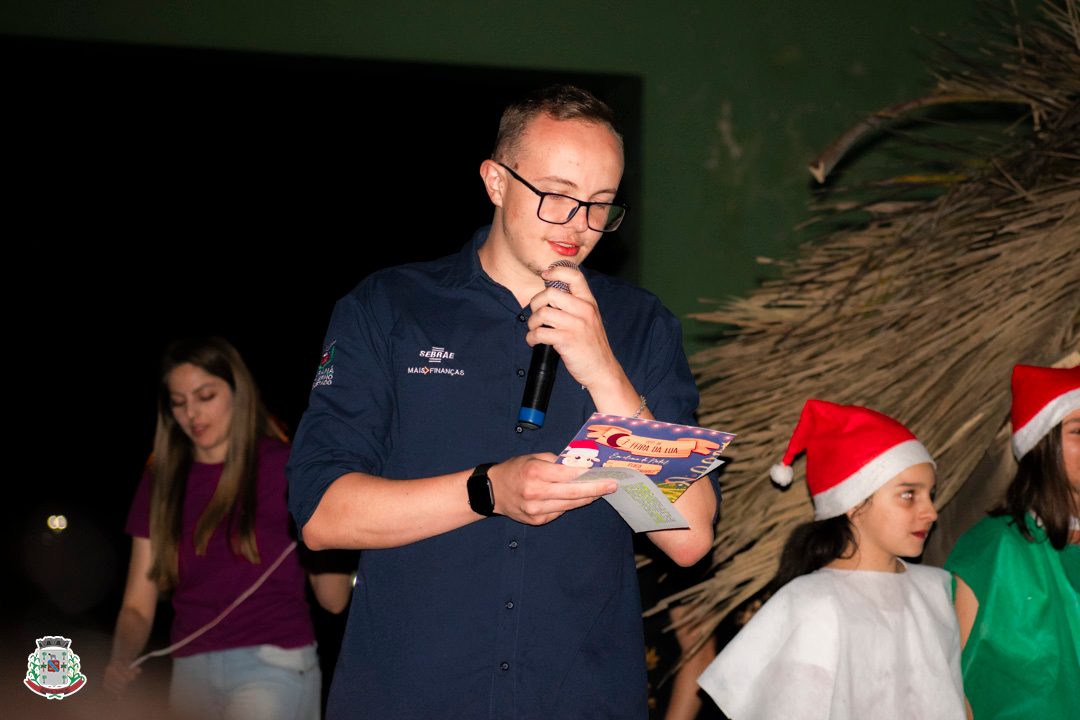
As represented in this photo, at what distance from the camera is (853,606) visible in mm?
→ 2021

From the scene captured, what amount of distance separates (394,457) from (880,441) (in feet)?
3.64

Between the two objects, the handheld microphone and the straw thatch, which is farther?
the straw thatch

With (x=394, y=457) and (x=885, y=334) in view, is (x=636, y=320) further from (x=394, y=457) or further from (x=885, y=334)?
(x=885, y=334)

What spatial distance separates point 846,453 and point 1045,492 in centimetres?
46

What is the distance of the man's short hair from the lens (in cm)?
147

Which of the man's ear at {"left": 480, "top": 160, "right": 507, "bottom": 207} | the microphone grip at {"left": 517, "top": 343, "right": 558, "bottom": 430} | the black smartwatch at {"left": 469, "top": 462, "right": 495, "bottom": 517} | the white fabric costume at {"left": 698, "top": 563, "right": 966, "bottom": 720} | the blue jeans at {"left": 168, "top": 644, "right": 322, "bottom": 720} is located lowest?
the blue jeans at {"left": 168, "top": 644, "right": 322, "bottom": 720}

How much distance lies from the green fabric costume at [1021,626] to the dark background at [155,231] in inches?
74.4

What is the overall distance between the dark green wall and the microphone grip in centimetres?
235

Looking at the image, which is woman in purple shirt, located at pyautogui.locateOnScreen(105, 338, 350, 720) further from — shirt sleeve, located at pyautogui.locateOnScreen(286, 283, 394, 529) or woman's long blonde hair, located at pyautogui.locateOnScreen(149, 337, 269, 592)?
shirt sleeve, located at pyautogui.locateOnScreen(286, 283, 394, 529)

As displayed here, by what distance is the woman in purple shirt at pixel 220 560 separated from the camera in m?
2.65

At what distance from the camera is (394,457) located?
1.44 m

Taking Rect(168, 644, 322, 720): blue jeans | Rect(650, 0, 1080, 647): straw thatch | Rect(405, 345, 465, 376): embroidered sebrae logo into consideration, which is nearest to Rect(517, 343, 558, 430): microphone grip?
Rect(405, 345, 465, 376): embroidered sebrae logo

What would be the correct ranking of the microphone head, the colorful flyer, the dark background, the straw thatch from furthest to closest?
1. the dark background
2. the straw thatch
3. the microphone head
4. the colorful flyer
